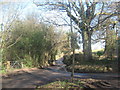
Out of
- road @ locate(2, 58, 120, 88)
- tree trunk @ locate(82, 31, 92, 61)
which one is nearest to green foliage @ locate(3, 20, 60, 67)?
road @ locate(2, 58, 120, 88)

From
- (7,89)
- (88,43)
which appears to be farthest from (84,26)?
(7,89)

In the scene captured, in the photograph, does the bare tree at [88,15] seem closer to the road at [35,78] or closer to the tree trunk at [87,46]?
the tree trunk at [87,46]

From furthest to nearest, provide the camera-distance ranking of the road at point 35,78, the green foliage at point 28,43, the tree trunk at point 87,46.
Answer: the tree trunk at point 87,46, the green foliage at point 28,43, the road at point 35,78

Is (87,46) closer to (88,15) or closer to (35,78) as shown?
(88,15)

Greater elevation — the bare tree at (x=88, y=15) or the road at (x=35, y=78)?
the bare tree at (x=88, y=15)

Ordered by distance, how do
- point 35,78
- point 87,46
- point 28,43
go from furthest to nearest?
→ point 87,46 < point 28,43 < point 35,78

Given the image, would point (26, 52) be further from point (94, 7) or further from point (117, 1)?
point (117, 1)

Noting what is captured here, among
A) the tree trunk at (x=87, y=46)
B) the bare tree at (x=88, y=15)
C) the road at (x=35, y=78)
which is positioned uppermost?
the bare tree at (x=88, y=15)

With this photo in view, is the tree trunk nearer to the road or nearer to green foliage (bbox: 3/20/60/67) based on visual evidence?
green foliage (bbox: 3/20/60/67)

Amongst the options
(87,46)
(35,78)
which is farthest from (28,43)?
(87,46)

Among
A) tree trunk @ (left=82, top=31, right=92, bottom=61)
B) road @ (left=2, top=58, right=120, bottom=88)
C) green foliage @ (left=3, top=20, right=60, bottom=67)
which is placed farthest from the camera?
tree trunk @ (left=82, top=31, right=92, bottom=61)

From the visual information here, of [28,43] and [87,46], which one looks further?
[87,46]

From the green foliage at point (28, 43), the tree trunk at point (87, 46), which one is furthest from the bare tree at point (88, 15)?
the green foliage at point (28, 43)

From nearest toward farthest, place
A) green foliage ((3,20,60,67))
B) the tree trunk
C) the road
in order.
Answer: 1. the road
2. green foliage ((3,20,60,67))
3. the tree trunk
